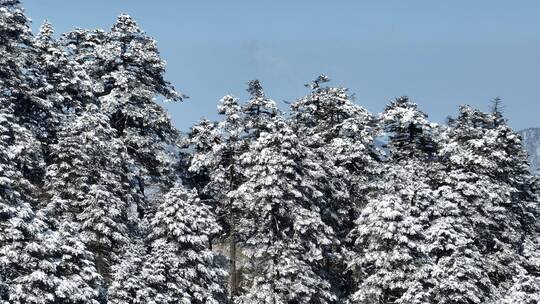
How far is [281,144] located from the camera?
34.9 meters

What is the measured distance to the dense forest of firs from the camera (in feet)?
90.3

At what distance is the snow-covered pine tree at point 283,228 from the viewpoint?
3316 centimetres

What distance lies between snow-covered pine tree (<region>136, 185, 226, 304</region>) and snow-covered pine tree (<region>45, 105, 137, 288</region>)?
206cm

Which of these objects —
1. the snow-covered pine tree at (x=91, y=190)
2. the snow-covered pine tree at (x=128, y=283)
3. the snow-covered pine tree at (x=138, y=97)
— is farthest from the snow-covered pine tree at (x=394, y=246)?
the snow-covered pine tree at (x=138, y=97)

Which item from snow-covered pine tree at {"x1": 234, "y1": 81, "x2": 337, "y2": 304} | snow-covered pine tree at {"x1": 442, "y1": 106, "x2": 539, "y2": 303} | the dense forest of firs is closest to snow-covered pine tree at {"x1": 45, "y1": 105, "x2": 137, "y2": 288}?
the dense forest of firs

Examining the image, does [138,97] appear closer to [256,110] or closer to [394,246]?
[256,110]

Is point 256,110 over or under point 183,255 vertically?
over

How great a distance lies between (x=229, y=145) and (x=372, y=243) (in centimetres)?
1392

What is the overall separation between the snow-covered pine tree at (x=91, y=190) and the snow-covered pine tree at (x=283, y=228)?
24.8 feet

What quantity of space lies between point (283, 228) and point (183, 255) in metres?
6.57

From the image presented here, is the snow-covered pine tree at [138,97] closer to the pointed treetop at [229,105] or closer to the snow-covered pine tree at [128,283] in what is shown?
the pointed treetop at [229,105]

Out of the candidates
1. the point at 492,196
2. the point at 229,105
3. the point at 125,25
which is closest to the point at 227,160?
the point at 229,105

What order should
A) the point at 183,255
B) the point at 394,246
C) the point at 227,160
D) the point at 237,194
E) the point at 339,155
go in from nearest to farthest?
the point at 183,255 → the point at 394,246 → the point at 237,194 → the point at 339,155 → the point at 227,160

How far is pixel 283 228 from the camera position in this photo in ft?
116
